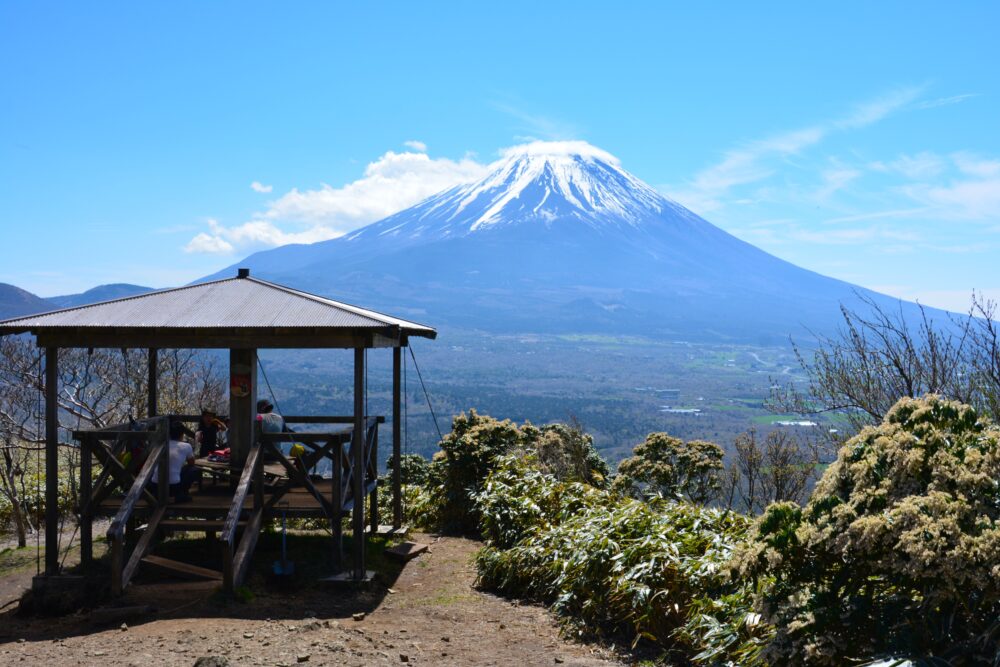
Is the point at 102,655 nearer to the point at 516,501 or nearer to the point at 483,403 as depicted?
the point at 516,501

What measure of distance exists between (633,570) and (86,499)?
5.66 meters

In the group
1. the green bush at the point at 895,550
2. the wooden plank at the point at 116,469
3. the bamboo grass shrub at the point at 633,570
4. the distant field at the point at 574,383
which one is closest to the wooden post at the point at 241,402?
the wooden plank at the point at 116,469

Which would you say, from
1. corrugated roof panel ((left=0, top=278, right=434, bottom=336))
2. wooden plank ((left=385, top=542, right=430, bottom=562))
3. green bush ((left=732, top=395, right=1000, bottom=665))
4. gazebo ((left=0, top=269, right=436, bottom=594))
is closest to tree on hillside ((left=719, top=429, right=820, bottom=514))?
wooden plank ((left=385, top=542, right=430, bottom=562))

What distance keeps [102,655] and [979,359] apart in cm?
1159

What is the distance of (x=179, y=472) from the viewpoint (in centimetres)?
898

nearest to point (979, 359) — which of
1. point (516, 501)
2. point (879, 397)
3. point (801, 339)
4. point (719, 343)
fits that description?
point (879, 397)

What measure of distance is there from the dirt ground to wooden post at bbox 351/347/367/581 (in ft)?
1.06

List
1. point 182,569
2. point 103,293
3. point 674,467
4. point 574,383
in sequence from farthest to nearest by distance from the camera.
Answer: point 103,293
point 574,383
point 674,467
point 182,569

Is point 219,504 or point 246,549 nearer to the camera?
point 246,549

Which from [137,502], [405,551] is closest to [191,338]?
[137,502]

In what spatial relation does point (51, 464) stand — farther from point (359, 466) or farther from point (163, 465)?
point (359, 466)

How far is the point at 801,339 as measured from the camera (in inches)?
7539

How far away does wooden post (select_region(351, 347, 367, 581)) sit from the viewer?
339 inches

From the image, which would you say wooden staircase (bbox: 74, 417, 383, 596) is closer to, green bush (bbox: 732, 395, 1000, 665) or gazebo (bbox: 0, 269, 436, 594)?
gazebo (bbox: 0, 269, 436, 594)
